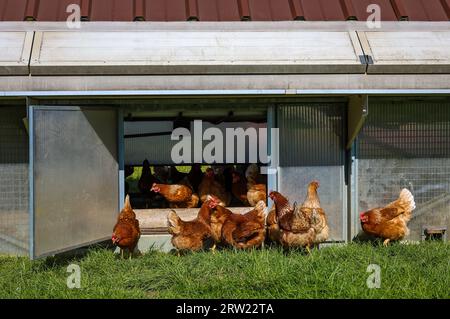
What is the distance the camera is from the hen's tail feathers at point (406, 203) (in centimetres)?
677

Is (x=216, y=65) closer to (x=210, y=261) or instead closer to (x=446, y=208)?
(x=210, y=261)

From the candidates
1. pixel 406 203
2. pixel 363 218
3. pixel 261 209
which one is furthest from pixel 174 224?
pixel 406 203

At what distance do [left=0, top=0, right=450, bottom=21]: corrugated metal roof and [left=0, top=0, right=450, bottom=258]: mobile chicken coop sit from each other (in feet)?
0.07

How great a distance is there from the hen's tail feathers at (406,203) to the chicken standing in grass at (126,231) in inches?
111

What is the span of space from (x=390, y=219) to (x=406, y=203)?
0.92 feet

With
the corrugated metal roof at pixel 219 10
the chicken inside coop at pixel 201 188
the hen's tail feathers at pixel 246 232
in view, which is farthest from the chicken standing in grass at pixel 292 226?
the corrugated metal roof at pixel 219 10

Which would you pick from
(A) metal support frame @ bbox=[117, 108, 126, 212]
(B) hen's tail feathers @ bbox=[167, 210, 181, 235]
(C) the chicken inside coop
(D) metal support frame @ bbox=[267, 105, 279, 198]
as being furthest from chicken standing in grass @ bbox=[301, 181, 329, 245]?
(A) metal support frame @ bbox=[117, 108, 126, 212]

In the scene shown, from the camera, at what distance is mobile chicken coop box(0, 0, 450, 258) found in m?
6.21

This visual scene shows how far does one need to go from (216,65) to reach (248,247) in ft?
6.24

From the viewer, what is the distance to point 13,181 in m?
6.86

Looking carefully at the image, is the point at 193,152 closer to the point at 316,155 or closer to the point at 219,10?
the point at 219,10

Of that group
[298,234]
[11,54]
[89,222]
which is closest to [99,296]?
[89,222]

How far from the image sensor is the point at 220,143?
8.58 meters

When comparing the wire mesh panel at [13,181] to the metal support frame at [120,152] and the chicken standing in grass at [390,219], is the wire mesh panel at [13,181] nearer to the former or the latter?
the metal support frame at [120,152]
